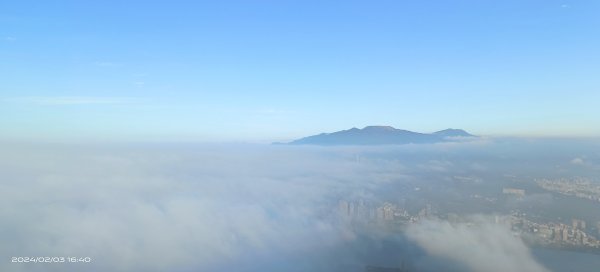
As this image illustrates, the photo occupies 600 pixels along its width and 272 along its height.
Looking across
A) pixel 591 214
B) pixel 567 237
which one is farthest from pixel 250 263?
pixel 591 214

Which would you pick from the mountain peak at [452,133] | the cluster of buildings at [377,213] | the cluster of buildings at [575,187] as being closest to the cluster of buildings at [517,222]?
the cluster of buildings at [377,213]

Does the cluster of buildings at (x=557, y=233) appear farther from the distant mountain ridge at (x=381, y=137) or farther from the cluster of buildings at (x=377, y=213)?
the distant mountain ridge at (x=381, y=137)

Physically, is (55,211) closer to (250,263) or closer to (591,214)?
(250,263)

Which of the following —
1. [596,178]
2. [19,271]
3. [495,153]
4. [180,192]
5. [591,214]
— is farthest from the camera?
[180,192]

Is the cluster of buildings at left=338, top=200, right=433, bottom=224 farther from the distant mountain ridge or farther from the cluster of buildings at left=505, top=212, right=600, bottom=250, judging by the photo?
the distant mountain ridge

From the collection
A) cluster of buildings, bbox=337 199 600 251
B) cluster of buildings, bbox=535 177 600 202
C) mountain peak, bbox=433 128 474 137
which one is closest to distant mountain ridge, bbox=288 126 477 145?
mountain peak, bbox=433 128 474 137
